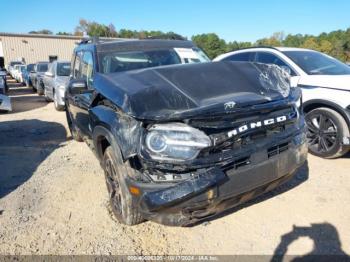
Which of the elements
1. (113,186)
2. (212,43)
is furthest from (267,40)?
(113,186)

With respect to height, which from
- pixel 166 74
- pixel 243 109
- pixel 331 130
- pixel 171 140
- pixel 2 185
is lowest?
pixel 2 185

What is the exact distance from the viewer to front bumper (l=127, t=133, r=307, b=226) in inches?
94.7

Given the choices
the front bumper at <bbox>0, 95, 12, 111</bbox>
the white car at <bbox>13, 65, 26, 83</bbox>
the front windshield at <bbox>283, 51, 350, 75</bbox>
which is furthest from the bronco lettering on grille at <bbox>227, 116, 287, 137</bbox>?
the white car at <bbox>13, 65, 26, 83</bbox>

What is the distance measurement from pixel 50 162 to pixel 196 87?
136 inches

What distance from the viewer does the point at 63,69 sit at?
11.1 m

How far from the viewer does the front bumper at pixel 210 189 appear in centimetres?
240

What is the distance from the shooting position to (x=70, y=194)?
13.4 ft

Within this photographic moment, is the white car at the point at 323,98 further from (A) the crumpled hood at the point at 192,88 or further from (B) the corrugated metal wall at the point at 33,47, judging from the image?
(B) the corrugated metal wall at the point at 33,47

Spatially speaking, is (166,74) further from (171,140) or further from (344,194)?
(344,194)

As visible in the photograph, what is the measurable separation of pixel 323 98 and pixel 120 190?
140 inches

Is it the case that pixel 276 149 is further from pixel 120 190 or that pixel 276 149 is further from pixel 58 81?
pixel 58 81

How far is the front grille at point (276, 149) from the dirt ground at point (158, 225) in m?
0.84

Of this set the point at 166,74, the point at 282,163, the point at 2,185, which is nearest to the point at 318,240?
the point at 282,163

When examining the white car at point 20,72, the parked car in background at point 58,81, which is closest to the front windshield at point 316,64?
the parked car in background at point 58,81
